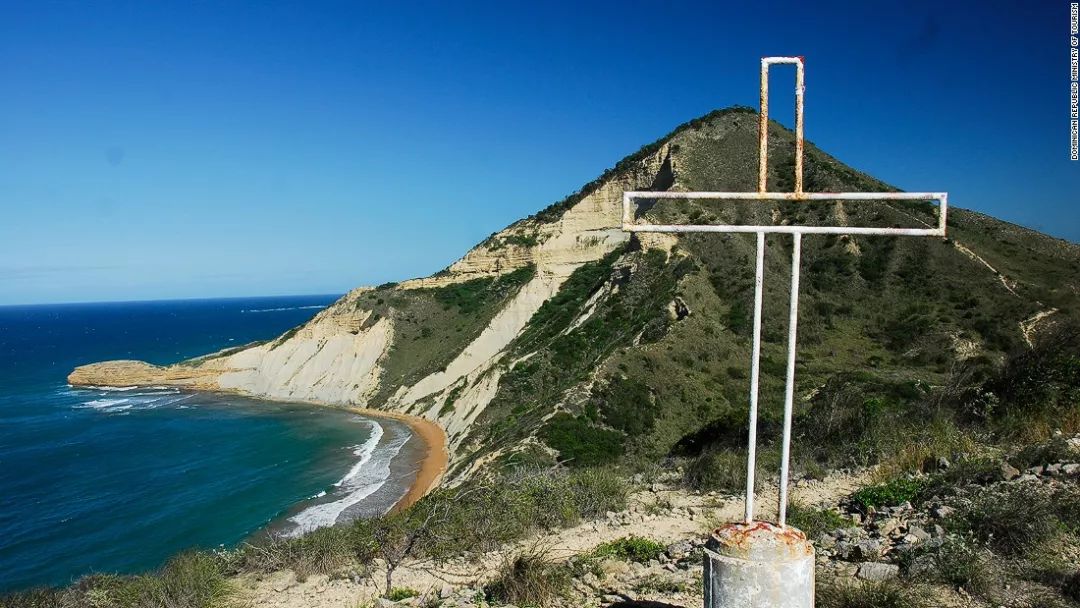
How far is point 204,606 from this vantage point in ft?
22.2

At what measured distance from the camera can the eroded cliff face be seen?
43.3m

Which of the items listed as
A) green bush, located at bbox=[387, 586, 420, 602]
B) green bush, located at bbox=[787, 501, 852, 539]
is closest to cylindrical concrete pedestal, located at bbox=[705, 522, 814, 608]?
green bush, located at bbox=[787, 501, 852, 539]

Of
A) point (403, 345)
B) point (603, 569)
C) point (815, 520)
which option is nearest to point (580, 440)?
point (815, 520)

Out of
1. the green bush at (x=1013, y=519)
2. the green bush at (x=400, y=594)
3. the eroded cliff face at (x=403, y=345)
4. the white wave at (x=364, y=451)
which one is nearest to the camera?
the green bush at (x=1013, y=519)

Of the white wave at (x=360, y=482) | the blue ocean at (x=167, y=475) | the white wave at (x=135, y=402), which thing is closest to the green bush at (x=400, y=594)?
the blue ocean at (x=167, y=475)

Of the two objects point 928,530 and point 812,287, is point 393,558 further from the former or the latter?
point 812,287

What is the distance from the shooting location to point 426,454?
3186 cm

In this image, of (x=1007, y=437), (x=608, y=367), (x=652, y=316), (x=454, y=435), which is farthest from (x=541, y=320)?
(x=1007, y=437)

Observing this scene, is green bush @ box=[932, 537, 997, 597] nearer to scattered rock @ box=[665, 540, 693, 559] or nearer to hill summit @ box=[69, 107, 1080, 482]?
scattered rock @ box=[665, 540, 693, 559]

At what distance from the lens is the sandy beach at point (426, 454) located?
25.6 meters

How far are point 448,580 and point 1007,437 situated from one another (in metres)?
7.34

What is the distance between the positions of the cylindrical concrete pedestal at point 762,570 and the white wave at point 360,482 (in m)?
16.6

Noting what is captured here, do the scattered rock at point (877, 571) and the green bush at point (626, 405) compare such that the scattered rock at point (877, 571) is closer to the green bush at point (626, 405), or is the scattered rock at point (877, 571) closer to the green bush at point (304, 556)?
the green bush at point (304, 556)

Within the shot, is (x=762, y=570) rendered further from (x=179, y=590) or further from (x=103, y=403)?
(x=103, y=403)
